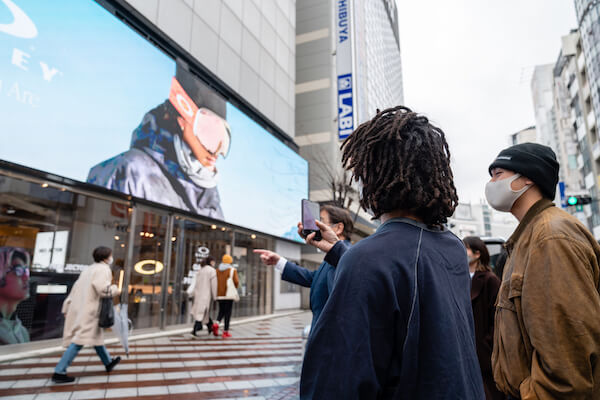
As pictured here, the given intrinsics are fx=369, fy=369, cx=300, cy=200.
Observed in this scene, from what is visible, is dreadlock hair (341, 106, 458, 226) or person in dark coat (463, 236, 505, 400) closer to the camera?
dreadlock hair (341, 106, 458, 226)

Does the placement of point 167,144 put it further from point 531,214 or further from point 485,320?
point 531,214

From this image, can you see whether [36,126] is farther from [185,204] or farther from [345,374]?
[345,374]

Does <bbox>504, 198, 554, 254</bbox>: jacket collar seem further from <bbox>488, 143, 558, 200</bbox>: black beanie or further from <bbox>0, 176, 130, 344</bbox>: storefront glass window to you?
<bbox>0, 176, 130, 344</bbox>: storefront glass window

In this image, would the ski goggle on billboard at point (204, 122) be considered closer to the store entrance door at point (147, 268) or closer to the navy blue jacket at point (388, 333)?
the store entrance door at point (147, 268)

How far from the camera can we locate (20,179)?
6.68 m

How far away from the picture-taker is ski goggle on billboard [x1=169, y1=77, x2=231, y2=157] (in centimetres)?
1019

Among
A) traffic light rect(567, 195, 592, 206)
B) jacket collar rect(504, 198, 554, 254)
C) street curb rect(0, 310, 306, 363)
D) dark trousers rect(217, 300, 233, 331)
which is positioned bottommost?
street curb rect(0, 310, 306, 363)

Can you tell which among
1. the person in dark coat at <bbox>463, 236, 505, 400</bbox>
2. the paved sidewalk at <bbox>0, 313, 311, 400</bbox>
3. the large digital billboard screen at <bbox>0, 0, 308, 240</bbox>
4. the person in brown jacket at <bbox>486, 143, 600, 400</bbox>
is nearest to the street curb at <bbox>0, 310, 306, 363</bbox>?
the paved sidewalk at <bbox>0, 313, 311, 400</bbox>

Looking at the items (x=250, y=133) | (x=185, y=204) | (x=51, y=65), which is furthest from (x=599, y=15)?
(x=51, y=65)

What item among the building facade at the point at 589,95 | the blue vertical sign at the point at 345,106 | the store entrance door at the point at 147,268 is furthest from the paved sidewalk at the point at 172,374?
the building facade at the point at 589,95

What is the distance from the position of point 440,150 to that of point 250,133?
1315 centimetres

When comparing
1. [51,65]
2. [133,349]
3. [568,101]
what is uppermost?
[568,101]

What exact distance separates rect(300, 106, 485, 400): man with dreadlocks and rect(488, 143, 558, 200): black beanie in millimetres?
685

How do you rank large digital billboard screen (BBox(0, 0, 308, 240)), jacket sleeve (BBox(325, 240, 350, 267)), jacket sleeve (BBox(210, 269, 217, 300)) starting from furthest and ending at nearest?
jacket sleeve (BBox(210, 269, 217, 300))
large digital billboard screen (BBox(0, 0, 308, 240))
jacket sleeve (BBox(325, 240, 350, 267))
